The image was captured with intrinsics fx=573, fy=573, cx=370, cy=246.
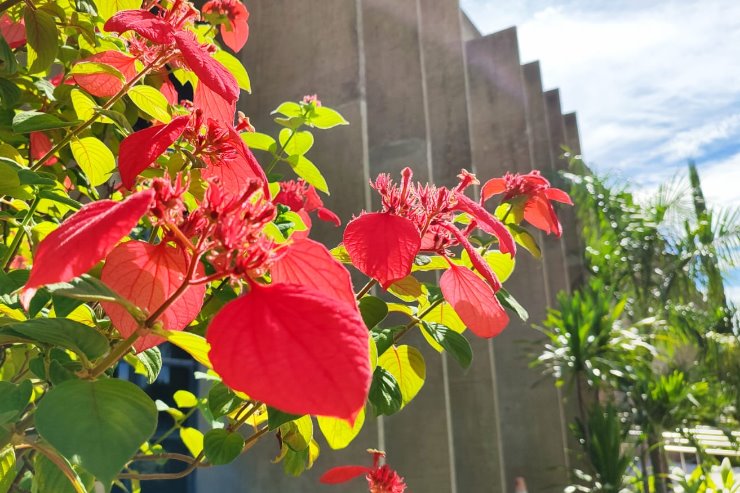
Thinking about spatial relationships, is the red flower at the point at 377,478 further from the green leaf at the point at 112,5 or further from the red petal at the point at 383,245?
the green leaf at the point at 112,5

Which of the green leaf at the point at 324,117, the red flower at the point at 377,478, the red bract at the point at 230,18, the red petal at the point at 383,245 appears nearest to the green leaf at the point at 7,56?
the red bract at the point at 230,18

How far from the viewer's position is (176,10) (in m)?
0.48

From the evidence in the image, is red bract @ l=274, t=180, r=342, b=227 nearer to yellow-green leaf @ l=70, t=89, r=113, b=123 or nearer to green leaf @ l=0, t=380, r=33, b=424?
yellow-green leaf @ l=70, t=89, r=113, b=123

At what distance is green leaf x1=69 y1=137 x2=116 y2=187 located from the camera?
2.02 feet

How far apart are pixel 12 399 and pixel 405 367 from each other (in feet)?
1.13

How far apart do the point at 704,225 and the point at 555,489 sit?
2.81 meters

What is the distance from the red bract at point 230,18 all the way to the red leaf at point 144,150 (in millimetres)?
429

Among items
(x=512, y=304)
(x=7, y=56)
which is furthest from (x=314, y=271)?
(x=7, y=56)

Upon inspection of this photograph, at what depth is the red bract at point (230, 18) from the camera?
747 millimetres

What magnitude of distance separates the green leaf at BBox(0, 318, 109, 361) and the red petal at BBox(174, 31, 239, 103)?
6.3 inches

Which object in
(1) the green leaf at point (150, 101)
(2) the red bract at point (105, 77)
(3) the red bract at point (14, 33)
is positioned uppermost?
(3) the red bract at point (14, 33)

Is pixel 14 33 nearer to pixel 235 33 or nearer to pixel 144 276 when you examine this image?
pixel 235 33

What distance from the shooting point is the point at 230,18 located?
0.77 metres

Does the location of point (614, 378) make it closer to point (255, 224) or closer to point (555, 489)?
point (555, 489)
